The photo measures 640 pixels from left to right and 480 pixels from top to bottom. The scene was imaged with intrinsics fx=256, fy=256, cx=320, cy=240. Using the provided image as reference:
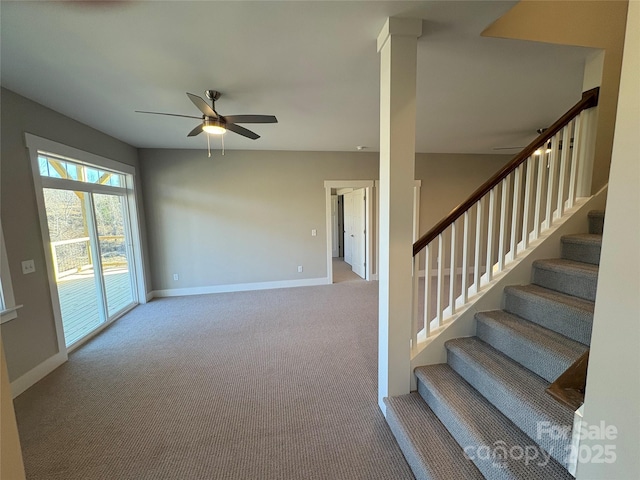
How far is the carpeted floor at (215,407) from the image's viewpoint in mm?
1565

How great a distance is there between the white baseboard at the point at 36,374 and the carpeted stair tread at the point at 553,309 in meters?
4.10

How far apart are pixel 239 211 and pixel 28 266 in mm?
2796

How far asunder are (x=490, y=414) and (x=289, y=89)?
286 centimetres

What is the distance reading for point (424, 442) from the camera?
1.47 m

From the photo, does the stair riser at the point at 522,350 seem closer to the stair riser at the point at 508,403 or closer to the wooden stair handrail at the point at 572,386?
the stair riser at the point at 508,403

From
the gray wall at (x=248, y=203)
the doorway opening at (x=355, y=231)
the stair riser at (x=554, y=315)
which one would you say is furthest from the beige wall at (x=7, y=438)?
the doorway opening at (x=355, y=231)

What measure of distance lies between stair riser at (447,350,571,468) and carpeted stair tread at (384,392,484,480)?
328mm

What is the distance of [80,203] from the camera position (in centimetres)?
313

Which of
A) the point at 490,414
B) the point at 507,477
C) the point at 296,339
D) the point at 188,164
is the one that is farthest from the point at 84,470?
the point at 188,164

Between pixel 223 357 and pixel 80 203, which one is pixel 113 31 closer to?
pixel 80 203

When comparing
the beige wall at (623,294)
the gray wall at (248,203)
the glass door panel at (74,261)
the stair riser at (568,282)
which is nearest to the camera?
the beige wall at (623,294)

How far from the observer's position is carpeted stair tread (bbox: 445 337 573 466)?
1.20 metres

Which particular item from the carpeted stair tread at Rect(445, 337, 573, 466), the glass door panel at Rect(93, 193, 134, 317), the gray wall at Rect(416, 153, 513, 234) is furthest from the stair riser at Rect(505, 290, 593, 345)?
the glass door panel at Rect(93, 193, 134, 317)

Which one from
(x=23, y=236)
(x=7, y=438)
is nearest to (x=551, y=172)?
(x=7, y=438)
